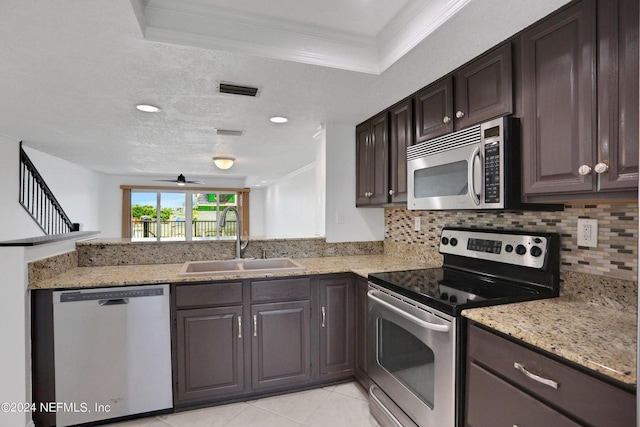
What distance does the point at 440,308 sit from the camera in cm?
146

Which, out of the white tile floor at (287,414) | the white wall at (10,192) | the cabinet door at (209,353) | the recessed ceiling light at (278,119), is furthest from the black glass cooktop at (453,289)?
the white wall at (10,192)

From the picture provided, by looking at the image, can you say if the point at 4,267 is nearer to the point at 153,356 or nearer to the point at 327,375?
the point at 153,356

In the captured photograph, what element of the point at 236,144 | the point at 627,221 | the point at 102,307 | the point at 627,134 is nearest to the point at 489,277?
the point at 627,221

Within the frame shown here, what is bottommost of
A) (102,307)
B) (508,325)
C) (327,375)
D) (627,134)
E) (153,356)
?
(327,375)

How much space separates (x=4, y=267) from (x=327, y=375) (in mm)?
2072

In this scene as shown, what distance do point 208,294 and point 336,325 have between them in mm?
929

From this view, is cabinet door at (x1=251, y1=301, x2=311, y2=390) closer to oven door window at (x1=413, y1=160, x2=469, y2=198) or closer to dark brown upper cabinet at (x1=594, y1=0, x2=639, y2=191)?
oven door window at (x1=413, y1=160, x2=469, y2=198)

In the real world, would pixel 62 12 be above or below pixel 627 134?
above

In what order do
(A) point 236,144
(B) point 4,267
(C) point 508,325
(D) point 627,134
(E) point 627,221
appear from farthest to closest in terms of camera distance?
(A) point 236,144 < (B) point 4,267 < (E) point 627,221 < (C) point 508,325 < (D) point 627,134

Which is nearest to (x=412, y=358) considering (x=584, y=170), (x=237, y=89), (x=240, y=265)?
(x=584, y=170)

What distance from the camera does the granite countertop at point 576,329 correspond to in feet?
3.01

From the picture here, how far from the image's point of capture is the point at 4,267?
1.82m

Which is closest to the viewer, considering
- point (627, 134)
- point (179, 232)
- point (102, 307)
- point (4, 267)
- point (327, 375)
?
point (627, 134)

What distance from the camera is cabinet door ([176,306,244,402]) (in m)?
2.12
